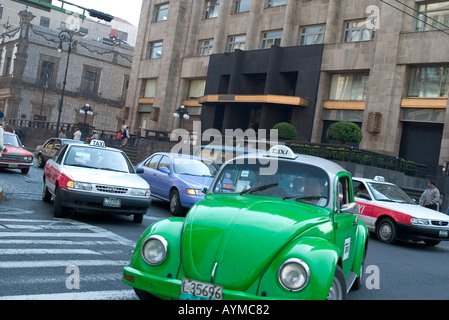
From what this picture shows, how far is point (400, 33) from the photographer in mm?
29969

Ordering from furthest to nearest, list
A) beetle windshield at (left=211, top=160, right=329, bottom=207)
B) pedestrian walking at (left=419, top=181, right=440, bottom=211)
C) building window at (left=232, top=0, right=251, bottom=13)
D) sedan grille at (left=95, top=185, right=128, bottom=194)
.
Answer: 1. building window at (left=232, top=0, right=251, bottom=13)
2. pedestrian walking at (left=419, top=181, right=440, bottom=211)
3. sedan grille at (left=95, top=185, right=128, bottom=194)
4. beetle windshield at (left=211, top=160, right=329, bottom=207)

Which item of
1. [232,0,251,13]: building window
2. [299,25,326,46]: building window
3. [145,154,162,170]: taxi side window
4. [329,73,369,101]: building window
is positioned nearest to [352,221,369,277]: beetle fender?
[145,154,162,170]: taxi side window

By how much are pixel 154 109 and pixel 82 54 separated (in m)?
25.4

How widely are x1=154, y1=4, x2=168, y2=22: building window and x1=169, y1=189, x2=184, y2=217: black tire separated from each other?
35960mm

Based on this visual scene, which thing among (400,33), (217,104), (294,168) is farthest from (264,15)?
(294,168)

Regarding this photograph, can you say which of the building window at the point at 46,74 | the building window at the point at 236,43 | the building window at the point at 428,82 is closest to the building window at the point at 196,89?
the building window at the point at 236,43

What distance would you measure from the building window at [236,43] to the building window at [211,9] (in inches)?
130

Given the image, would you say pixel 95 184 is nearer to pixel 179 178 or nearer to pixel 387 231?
pixel 179 178

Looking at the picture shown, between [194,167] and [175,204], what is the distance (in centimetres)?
132

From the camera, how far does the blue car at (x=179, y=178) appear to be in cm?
1321

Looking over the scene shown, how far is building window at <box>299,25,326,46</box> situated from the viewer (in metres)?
34.6

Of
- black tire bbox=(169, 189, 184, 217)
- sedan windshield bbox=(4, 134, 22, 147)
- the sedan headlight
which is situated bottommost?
black tire bbox=(169, 189, 184, 217)

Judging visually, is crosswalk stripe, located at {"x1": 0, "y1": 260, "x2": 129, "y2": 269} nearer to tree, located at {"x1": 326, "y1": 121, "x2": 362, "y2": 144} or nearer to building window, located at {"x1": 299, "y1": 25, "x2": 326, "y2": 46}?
tree, located at {"x1": 326, "y1": 121, "x2": 362, "y2": 144}

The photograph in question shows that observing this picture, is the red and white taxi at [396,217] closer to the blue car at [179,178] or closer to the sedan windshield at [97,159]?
the blue car at [179,178]
